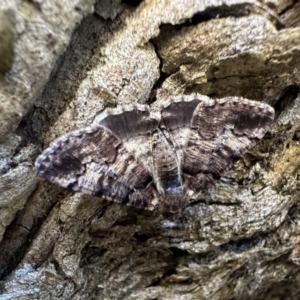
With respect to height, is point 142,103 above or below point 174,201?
above

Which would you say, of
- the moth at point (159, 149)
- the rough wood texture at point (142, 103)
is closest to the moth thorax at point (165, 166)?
Answer: the moth at point (159, 149)

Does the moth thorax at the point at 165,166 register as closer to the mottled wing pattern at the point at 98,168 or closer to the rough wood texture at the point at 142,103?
the mottled wing pattern at the point at 98,168

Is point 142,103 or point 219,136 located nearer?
point 142,103

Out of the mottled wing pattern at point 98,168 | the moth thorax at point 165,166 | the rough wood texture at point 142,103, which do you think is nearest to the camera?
the rough wood texture at point 142,103

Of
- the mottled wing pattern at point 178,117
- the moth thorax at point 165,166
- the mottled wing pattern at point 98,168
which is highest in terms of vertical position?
the mottled wing pattern at point 178,117

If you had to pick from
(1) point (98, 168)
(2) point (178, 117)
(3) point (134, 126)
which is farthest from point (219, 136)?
(1) point (98, 168)

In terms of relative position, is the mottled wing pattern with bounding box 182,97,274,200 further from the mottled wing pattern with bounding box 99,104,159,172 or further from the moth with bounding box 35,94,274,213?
the mottled wing pattern with bounding box 99,104,159,172

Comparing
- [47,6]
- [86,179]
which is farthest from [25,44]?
[86,179]

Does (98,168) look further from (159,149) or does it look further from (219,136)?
(219,136)
